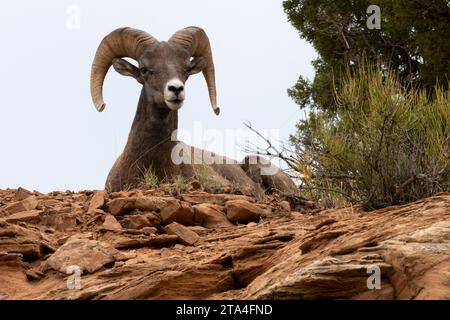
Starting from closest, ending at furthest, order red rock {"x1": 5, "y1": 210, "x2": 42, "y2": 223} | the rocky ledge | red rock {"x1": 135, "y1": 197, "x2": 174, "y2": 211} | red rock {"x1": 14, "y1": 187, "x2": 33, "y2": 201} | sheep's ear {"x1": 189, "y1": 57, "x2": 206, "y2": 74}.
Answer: the rocky ledge, red rock {"x1": 5, "y1": 210, "x2": 42, "y2": 223}, red rock {"x1": 135, "y1": 197, "x2": 174, "y2": 211}, red rock {"x1": 14, "y1": 187, "x2": 33, "y2": 201}, sheep's ear {"x1": 189, "y1": 57, "x2": 206, "y2": 74}

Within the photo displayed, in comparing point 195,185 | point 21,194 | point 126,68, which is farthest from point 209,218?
point 126,68

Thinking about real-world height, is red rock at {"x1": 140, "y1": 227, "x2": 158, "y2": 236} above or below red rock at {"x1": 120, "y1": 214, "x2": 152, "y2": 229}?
below

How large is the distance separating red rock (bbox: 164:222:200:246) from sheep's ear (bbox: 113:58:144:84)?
5.16 meters

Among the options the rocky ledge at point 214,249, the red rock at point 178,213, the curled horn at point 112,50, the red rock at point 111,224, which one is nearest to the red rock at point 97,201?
the rocky ledge at point 214,249

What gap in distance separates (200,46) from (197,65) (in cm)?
32

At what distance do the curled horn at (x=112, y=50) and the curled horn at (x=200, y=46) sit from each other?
0.41 m

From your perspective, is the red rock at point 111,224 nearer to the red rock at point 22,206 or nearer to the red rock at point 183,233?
the red rock at point 183,233

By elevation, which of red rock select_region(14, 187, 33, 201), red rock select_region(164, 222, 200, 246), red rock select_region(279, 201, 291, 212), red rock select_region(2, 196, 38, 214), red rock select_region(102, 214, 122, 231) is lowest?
red rock select_region(164, 222, 200, 246)

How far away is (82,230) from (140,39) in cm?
496

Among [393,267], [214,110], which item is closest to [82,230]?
[393,267]

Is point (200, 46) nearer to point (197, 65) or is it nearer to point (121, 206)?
point (197, 65)

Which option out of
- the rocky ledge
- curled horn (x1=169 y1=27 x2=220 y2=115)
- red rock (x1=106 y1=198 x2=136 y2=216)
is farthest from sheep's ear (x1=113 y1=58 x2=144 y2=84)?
red rock (x1=106 y1=198 x2=136 y2=216)

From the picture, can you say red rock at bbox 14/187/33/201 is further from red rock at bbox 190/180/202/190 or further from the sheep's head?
the sheep's head

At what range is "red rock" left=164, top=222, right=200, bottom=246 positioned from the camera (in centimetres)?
651
